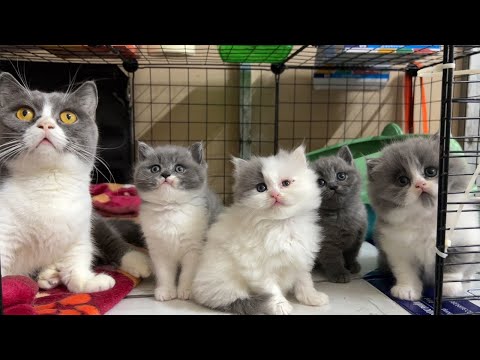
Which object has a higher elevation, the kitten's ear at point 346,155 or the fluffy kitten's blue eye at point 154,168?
the kitten's ear at point 346,155

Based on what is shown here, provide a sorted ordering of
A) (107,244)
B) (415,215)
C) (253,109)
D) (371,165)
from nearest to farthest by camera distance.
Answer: (415,215)
(371,165)
(107,244)
(253,109)

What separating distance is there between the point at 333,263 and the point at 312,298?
0.23 meters

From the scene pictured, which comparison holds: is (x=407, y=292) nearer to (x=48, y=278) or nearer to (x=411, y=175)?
(x=411, y=175)

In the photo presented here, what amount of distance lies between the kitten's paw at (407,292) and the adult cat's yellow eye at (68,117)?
3.82 feet

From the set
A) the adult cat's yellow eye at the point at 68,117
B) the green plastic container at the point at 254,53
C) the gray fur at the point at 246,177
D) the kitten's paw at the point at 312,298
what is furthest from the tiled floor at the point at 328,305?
the green plastic container at the point at 254,53

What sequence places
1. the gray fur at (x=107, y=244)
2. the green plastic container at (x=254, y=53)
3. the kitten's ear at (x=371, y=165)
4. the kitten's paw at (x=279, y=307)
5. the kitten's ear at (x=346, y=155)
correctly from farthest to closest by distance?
1. the green plastic container at (x=254, y=53)
2. the gray fur at (x=107, y=244)
3. the kitten's ear at (x=346, y=155)
4. the kitten's ear at (x=371, y=165)
5. the kitten's paw at (x=279, y=307)

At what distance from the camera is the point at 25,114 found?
1.15 m

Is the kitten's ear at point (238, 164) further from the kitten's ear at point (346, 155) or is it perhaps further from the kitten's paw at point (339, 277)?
the kitten's paw at point (339, 277)

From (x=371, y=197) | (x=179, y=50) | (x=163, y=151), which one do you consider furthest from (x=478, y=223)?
(x=179, y=50)

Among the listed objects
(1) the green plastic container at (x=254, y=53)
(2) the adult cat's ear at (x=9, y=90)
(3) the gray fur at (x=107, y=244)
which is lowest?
(3) the gray fur at (x=107, y=244)

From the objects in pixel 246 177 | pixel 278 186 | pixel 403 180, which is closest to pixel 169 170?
pixel 246 177

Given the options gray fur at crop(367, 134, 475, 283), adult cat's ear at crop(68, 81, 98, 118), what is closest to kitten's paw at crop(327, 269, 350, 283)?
gray fur at crop(367, 134, 475, 283)

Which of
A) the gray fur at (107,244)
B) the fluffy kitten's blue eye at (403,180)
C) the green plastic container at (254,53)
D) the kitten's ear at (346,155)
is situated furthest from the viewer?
the green plastic container at (254,53)

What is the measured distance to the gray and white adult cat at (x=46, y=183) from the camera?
112cm
